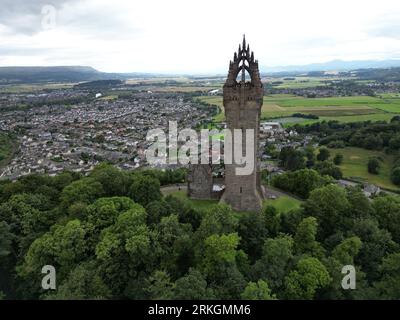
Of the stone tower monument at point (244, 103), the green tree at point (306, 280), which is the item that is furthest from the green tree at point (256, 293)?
the stone tower monument at point (244, 103)

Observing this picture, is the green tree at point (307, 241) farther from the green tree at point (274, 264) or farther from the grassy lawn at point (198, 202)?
the grassy lawn at point (198, 202)

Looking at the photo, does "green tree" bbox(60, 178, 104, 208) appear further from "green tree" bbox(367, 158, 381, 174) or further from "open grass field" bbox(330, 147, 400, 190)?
"green tree" bbox(367, 158, 381, 174)

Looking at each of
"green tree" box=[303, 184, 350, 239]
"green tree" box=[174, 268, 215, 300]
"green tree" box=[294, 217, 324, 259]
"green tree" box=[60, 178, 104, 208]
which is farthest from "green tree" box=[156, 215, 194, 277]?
"green tree" box=[303, 184, 350, 239]

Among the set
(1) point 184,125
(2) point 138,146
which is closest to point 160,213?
(2) point 138,146

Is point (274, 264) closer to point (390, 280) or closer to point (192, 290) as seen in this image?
point (192, 290)
